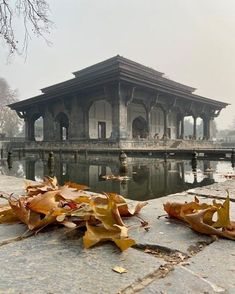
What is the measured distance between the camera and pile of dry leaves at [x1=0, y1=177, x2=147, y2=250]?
1.54 metres

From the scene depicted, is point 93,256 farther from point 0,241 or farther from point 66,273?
point 0,241

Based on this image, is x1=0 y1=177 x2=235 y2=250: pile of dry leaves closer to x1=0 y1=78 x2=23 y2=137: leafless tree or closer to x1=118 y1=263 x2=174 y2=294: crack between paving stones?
x1=118 y1=263 x2=174 y2=294: crack between paving stones

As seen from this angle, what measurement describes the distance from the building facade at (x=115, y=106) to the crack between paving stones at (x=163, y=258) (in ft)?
55.7

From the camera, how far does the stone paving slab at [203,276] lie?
1071 millimetres

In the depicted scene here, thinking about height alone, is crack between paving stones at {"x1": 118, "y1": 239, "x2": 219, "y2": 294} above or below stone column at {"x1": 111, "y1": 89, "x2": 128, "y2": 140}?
below

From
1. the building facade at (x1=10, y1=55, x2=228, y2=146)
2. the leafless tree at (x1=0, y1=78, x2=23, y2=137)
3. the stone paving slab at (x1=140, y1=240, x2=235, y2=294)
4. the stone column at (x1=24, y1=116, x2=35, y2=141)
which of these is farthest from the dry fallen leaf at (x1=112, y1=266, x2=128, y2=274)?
the leafless tree at (x1=0, y1=78, x2=23, y2=137)

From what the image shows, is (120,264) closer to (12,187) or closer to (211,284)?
(211,284)

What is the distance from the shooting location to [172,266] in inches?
50.4

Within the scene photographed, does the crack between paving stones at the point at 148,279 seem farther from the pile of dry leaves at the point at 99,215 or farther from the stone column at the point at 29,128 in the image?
the stone column at the point at 29,128

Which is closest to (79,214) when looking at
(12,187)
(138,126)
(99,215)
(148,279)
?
(99,215)

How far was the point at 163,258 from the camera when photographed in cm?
138

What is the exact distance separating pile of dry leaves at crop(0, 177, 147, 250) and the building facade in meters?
16.4

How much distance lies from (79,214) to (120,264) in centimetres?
58

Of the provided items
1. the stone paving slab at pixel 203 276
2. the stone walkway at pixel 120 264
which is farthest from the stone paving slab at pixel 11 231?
the stone paving slab at pixel 203 276
